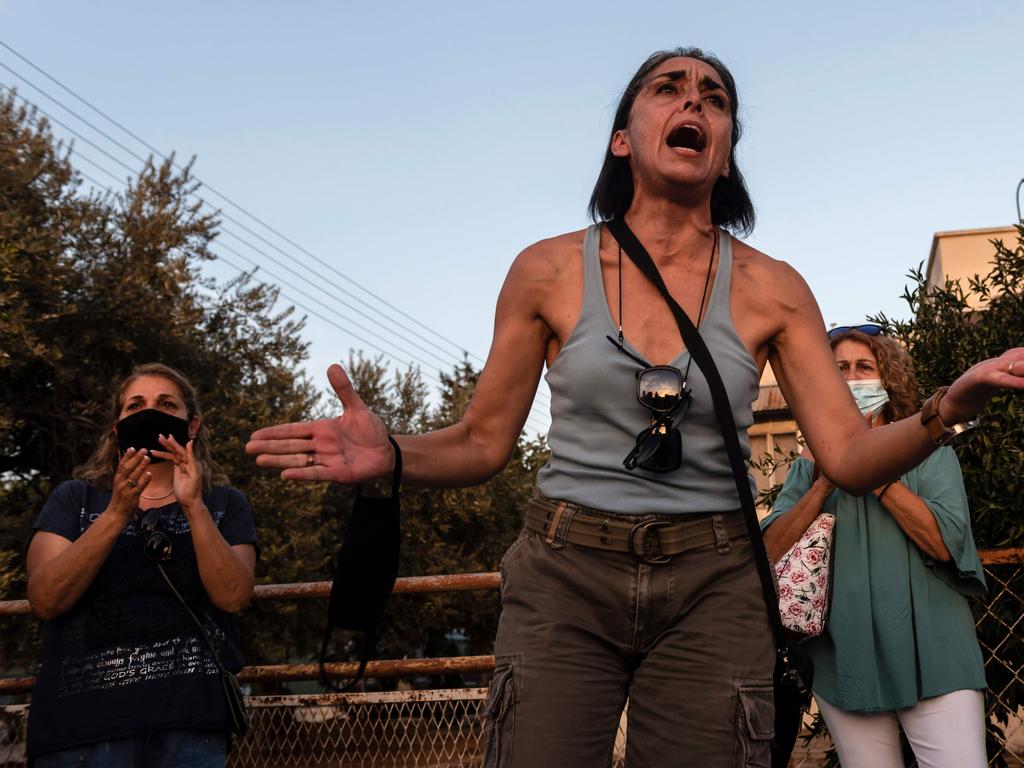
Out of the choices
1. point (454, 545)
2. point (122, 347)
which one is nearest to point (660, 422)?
point (122, 347)

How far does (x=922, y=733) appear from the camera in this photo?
3496 millimetres

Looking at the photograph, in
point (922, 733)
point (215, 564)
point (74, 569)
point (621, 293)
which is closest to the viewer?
point (621, 293)

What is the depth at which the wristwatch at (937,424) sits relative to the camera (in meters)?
2.06

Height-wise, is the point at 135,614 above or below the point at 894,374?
below

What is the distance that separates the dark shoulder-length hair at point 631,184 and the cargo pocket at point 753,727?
1.18 meters

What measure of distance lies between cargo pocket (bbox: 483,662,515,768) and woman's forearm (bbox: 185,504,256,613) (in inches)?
73.9

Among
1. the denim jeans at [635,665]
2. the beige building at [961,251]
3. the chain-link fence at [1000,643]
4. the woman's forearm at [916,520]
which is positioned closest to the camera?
the denim jeans at [635,665]

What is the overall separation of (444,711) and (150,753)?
181 centimetres

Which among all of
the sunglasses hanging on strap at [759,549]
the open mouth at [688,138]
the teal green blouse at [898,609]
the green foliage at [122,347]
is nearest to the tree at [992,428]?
the teal green blouse at [898,609]

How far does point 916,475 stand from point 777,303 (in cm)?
177

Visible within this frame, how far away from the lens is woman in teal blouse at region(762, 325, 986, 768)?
3482mm

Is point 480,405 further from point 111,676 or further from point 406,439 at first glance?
point 111,676

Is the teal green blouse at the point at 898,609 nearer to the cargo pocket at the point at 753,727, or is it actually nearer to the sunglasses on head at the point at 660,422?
the cargo pocket at the point at 753,727

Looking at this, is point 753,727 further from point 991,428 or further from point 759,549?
point 991,428
